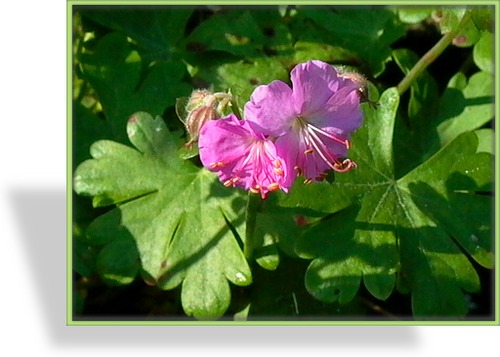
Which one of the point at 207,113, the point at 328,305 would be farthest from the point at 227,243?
the point at 207,113

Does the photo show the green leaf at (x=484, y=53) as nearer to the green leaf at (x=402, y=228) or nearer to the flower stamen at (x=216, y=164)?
the green leaf at (x=402, y=228)

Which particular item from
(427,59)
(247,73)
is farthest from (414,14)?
(247,73)

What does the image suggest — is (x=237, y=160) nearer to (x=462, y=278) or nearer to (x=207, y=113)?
(x=207, y=113)

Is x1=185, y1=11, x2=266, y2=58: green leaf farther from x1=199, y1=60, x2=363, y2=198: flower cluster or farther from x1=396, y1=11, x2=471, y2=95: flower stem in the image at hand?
x1=199, y1=60, x2=363, y2=198: flower cluster

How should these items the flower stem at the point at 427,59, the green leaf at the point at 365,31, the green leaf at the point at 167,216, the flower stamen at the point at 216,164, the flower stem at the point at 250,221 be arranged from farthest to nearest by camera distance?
the green leaf at the point at 365,31 → the flower stem at the point at 427,59 → the green leaf at the point at 167,216 → the flower stem at the point at 250,221 → the flower stamen at the point at 216,164

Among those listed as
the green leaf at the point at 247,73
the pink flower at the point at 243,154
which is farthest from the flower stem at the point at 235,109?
the green leaf at the point at 247,73

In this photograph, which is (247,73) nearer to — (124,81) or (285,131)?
(124,81)

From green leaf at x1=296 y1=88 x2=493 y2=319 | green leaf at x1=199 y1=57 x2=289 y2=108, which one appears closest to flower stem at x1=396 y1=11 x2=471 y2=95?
green leaf at x1=296 y1=88 x2=493 y2=319
